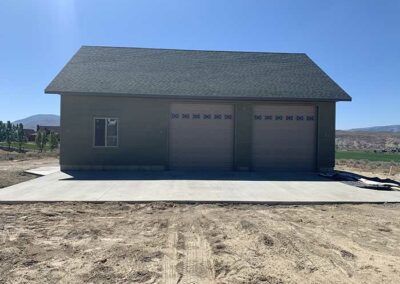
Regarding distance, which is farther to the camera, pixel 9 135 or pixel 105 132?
pixel 9 135

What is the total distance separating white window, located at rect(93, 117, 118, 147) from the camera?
15.6 m

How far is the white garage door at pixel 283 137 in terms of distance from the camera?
53.6 feet

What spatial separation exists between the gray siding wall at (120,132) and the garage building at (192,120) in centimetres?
4

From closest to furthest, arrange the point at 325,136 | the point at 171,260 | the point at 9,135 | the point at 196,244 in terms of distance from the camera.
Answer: the point at 171,260 < the point at 196,244 < the point at 325,136 < the point at 9,135

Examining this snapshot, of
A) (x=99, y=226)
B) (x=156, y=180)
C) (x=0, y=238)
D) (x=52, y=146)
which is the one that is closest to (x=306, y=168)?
(x=156, y=180)

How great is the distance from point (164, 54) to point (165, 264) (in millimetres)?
16133

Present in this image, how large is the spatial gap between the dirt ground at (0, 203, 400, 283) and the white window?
7.10 meters

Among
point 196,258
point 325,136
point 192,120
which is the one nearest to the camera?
point 196,258

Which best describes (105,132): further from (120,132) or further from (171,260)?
(171,260)

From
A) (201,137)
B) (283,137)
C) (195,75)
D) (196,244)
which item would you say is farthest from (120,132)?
(196,244)

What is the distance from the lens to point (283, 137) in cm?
1641

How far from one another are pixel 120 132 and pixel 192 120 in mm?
3307

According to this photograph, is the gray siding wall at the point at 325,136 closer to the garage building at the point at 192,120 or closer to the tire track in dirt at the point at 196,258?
the garage building at the point at 192,120

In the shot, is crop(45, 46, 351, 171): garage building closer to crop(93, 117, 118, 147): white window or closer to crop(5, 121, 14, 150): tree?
crop(93, 117, 118, 147): white window
